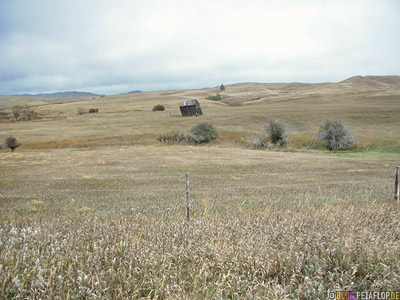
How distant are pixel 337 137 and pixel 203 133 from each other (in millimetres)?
18349

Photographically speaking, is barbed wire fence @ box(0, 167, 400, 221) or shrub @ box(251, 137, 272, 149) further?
shrub @ box(251, 137, 272, 149)

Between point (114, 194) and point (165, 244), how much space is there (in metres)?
9.65

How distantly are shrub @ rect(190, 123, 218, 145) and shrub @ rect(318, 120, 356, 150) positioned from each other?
1541cm

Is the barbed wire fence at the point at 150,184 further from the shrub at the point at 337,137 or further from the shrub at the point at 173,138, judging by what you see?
the shrub at the point at 173,138

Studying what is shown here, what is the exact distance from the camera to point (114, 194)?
1359 centimetres

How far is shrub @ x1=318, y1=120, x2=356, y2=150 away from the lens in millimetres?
38406

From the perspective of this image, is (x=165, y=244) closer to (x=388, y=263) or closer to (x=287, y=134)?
(x=388, y=263)

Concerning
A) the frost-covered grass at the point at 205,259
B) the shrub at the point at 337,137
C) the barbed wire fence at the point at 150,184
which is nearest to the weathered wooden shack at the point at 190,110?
the shrub at the point at 337,137

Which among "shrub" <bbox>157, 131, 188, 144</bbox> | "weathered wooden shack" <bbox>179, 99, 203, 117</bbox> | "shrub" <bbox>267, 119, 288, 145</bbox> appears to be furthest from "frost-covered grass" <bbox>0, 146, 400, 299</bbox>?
"weathered wooden shack" <bbox>179, 99, 203, 117</bbox>

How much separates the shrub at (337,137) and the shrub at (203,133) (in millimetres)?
15406

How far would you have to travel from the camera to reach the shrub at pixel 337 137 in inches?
1512

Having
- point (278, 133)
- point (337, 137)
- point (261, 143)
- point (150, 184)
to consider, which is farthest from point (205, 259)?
point (337, 137)

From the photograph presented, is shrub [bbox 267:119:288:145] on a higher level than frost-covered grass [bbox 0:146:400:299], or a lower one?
lower

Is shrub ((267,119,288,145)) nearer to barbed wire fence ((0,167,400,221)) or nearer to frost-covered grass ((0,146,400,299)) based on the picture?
barbed wire fence ((0,167,400,221))
